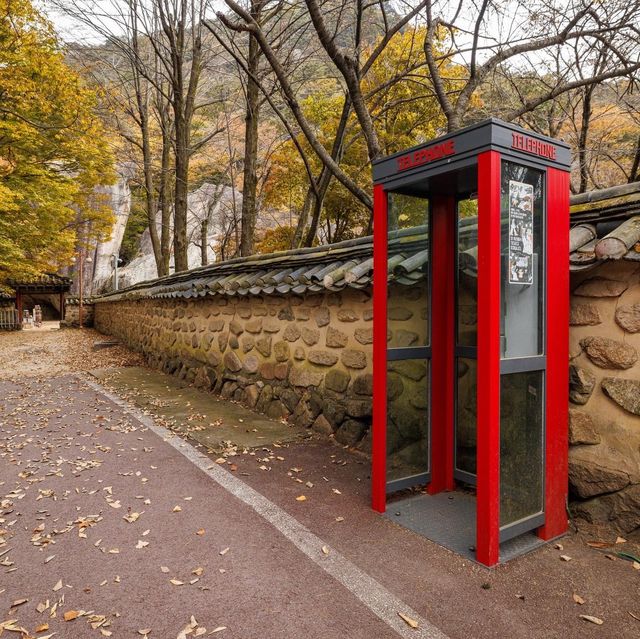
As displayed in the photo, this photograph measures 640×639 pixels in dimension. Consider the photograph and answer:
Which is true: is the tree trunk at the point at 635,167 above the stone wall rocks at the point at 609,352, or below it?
above

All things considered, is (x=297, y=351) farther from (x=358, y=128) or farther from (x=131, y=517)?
(x=358, y=128)

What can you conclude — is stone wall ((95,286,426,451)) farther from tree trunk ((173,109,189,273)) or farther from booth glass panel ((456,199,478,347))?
tree trunk ((173,109,189,273))

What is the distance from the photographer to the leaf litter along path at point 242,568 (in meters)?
2.09

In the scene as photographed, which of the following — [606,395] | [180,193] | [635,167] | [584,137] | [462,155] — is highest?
[584,137]

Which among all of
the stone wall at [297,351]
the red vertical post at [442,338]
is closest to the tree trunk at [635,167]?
the stone wall at [297,351]

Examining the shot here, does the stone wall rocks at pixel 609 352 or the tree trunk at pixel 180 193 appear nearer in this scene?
the stone wall rocks at pixel 609 352

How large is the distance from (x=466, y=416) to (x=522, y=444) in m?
0.86

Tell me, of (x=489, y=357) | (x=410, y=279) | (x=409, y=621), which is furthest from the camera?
(x=410, y=279)

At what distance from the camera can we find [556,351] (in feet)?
8.87

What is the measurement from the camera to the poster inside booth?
8.48 ft

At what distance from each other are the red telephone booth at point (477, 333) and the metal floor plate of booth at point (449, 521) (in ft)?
0.04

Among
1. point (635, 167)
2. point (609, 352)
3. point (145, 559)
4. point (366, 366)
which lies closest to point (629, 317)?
point (609, 352)

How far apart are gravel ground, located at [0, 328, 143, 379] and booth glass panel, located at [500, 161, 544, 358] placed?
9.00 m

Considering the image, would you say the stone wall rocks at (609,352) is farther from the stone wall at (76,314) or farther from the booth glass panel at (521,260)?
the stone wall at (76,314)
